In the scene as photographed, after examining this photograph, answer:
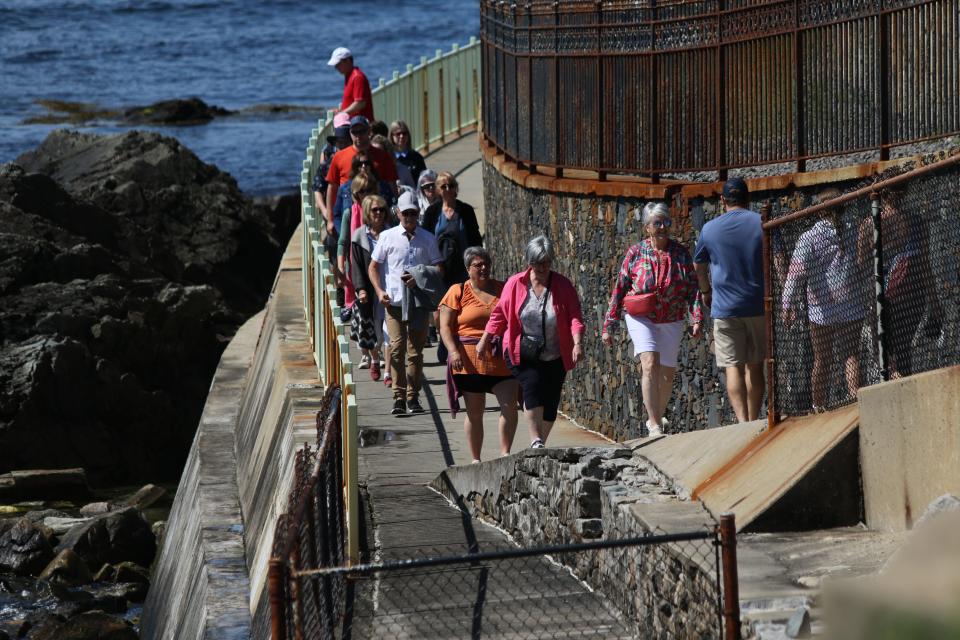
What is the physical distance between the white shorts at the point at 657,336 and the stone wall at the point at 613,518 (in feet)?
4.57

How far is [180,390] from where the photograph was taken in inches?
824

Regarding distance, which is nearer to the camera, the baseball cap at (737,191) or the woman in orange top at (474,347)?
the baseball cap at (737,191)

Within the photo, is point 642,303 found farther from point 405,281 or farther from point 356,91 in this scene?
point 356,91

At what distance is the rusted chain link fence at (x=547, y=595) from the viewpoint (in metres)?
5.91

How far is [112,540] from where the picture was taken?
15.3 m

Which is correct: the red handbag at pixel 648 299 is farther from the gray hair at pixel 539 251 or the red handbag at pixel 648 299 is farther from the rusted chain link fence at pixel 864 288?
the rusted chain link fence at pixel 864 288

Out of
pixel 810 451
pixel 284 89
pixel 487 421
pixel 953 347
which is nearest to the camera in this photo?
pixel 953 347

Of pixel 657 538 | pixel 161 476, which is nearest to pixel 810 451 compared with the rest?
pixel 657 538

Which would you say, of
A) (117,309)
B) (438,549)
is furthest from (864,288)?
(117,309)

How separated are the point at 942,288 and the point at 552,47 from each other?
7670mm

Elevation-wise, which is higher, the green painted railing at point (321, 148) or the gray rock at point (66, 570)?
the green painted railing at point (321, 148)

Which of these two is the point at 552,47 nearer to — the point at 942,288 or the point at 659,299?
the point at 659,299

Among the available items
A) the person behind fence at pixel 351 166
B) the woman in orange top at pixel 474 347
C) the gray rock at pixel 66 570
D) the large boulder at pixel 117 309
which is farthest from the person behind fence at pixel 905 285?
the large boulder at pixel 117 309

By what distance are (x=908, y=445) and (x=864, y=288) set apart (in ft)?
3.36
